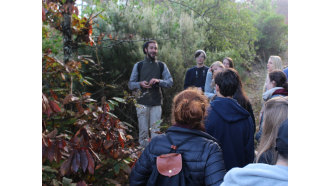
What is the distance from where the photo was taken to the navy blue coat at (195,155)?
5.67 ft

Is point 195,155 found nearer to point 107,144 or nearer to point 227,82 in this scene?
point 107,144

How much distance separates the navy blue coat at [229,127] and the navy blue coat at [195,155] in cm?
62

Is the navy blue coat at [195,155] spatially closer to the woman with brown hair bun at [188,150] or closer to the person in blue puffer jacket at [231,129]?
the woman with brown hair bun at [188,150]

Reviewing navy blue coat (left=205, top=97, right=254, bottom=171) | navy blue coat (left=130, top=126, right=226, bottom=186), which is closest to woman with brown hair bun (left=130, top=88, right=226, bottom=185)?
navy blue coat (left=130, top=126, right=226, bottom=186)

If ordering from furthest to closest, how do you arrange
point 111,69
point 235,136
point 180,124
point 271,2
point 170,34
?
1. point 271,2
2. point 170,34
3. point 111,69
4. point 235,136
5. point 180,124


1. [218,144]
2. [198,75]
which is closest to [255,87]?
[198,75]

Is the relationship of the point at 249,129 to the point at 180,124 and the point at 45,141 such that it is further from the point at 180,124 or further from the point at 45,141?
the point at 45,141

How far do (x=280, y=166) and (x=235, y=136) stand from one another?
129 centimetres

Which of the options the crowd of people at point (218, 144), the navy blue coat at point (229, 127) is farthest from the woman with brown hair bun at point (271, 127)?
the navy blue coat at point (229, 127)

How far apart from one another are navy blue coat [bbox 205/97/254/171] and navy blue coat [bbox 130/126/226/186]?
0.62 metres

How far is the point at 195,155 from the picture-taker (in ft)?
5.70

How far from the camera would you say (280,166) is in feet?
3.90

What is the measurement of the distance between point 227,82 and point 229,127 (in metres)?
0.39
